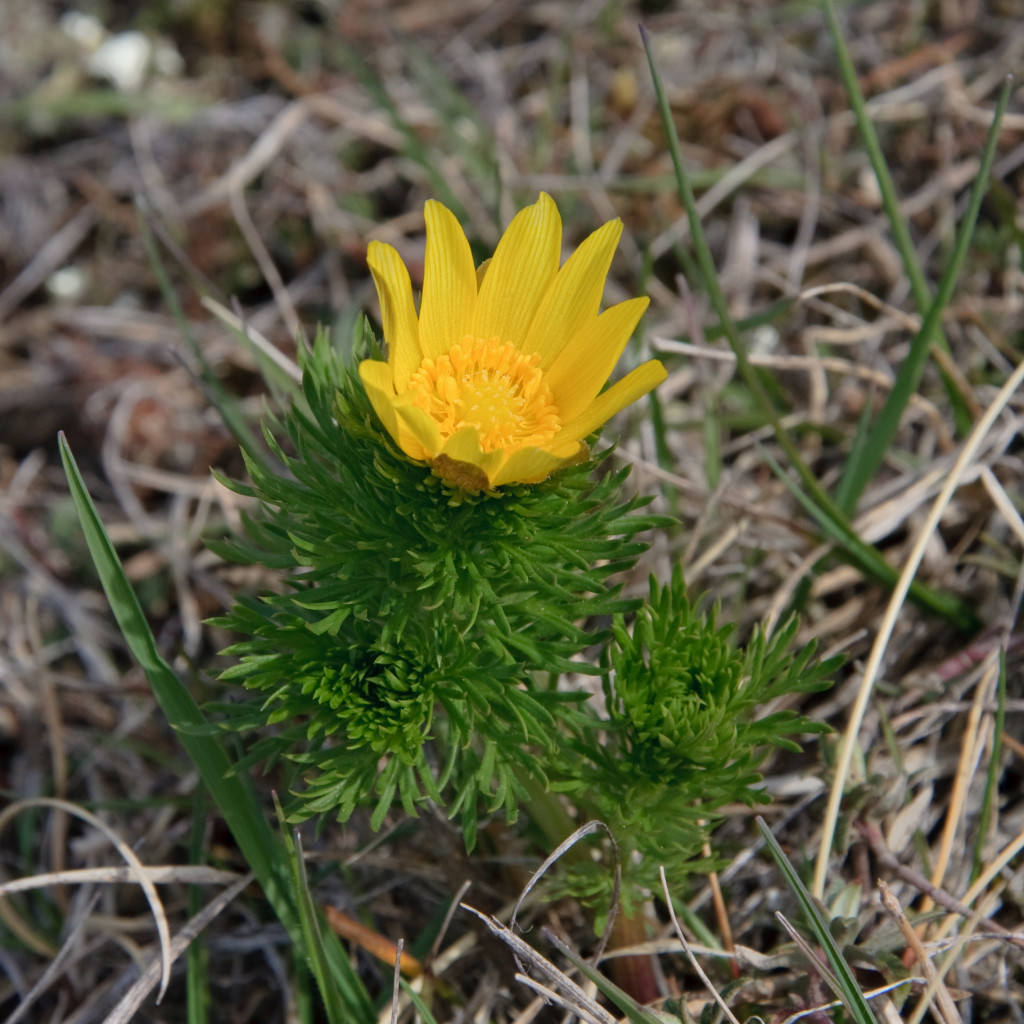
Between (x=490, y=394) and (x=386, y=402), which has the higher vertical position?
(x=386, y=402)

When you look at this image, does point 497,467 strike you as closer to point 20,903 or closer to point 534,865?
point 534,865

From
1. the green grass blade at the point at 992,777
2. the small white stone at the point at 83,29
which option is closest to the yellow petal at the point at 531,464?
the green grass blade at the point at 992,777

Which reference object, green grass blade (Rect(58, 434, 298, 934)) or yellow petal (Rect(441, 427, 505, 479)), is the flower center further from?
green grass blade (Rect(58, 434, 298, 934))

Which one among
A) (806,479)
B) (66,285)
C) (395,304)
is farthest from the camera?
(66,285)

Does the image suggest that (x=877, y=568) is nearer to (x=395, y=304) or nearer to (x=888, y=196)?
(x=888, y=196)

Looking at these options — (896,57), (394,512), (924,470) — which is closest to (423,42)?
(896,57)

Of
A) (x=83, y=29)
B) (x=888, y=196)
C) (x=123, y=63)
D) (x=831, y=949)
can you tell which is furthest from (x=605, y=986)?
(x=83, y=29)
